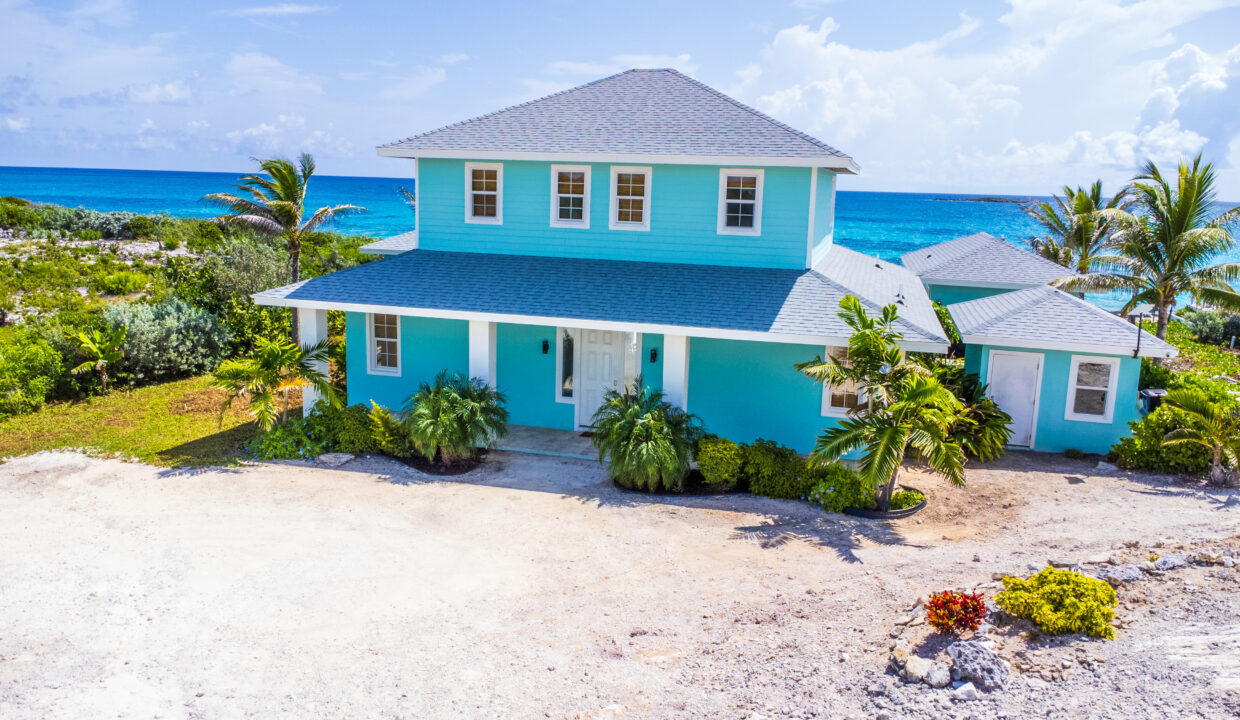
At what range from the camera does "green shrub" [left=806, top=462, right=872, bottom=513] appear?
1234cm

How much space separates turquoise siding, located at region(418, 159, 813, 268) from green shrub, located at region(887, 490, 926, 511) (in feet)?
16.5

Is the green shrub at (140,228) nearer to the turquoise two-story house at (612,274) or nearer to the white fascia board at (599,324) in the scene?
the turquoise two-story house at (612,274)

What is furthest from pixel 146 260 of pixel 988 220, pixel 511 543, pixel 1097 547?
pixel 988 220

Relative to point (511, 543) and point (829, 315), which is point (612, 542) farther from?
point (829, 315)

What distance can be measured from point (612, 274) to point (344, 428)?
18.9 ft

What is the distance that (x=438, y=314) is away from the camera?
14.7 meters

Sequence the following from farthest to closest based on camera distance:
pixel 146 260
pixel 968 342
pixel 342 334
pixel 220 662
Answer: pixel 146 260 < pixel 342 334 < pixel 968 342 < pixel 220 662

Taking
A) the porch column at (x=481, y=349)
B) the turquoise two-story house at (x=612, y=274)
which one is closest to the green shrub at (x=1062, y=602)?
the turquoise two-story house at (x=612, y=274)

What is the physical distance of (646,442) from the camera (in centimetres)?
1277

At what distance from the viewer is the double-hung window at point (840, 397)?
47.2 ft

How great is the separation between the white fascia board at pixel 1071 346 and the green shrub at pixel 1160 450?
38.5 inches

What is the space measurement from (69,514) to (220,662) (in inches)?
222

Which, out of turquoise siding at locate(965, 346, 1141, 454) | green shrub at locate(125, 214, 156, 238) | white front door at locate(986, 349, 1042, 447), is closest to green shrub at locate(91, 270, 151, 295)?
green shrub at locate(125, 214, 156, 238)

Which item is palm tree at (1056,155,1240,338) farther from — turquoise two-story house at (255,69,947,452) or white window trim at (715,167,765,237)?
white window trim at (715,167,765,237)
